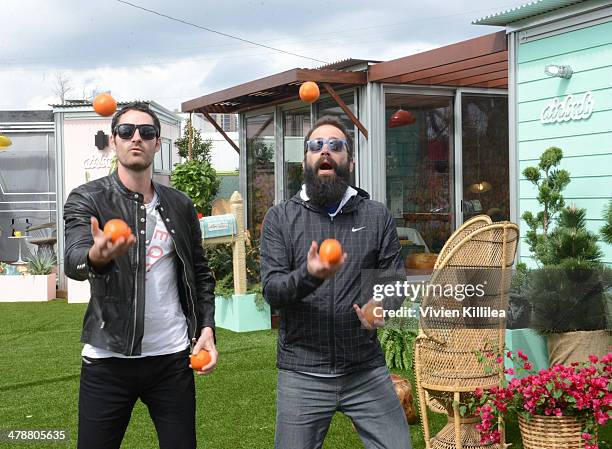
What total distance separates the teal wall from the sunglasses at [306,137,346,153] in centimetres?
404

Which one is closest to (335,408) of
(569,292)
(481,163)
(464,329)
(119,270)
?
(119,270)

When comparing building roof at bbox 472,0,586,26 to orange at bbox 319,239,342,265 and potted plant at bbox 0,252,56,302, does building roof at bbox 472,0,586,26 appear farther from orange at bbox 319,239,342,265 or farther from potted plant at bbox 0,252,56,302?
potted plant at bbox 0,252,56,302

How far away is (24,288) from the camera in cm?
1419

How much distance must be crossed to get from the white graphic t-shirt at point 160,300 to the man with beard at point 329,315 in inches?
13.6

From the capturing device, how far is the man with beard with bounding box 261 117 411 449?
299 centimetres

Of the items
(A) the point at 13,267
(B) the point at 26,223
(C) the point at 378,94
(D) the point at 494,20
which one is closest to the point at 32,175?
(B) the point at 26,223

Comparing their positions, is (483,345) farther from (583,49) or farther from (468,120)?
(468,120)

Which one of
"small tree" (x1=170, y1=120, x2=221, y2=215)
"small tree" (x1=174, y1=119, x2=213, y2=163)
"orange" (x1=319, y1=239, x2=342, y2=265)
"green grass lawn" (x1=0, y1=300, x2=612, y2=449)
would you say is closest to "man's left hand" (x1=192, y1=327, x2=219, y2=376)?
"orange" (x1=319, y1=239, x2=342, y2=265)

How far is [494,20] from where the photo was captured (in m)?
7.27

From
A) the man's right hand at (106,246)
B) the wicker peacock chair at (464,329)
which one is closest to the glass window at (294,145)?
the wicker peacock chair at (464,329)

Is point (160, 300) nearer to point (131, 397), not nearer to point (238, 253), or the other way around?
point (131, 397)

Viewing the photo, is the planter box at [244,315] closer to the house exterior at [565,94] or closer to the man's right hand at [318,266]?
the house exterior at [565,94]

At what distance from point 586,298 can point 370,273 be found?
112 inches

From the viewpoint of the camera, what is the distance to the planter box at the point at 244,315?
9.89 meters
